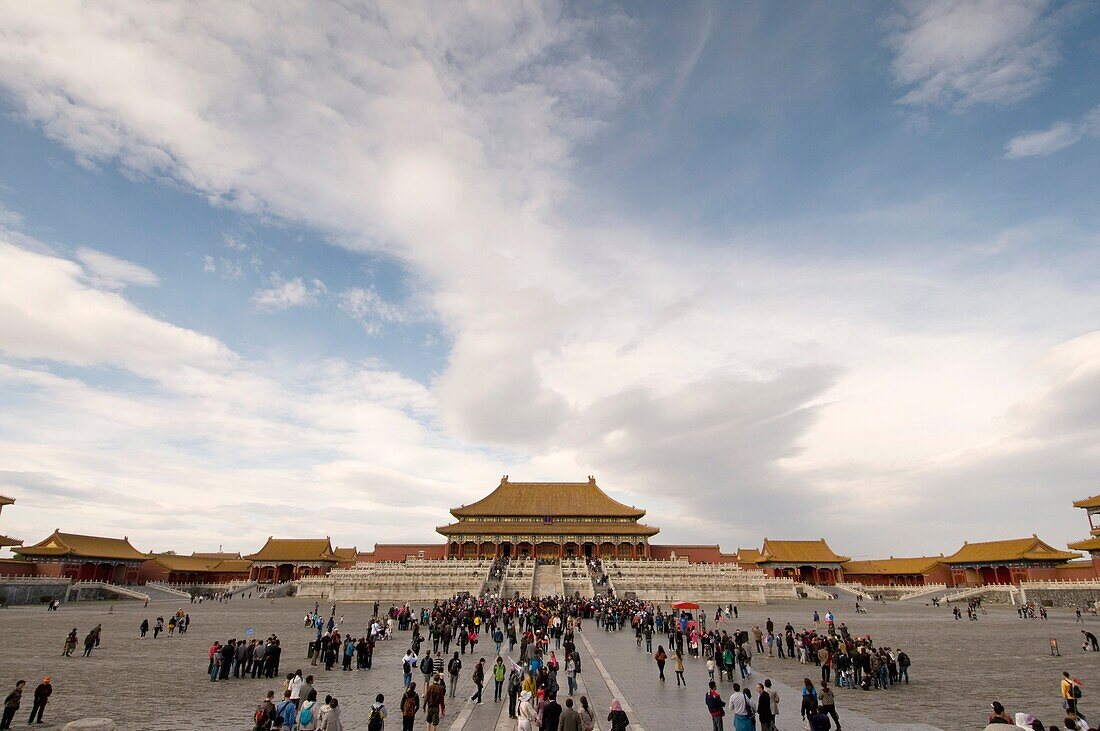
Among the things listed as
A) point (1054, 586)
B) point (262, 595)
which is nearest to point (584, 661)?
point (262, 595)

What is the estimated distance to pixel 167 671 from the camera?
18859 mm

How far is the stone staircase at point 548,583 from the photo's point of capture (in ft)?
145

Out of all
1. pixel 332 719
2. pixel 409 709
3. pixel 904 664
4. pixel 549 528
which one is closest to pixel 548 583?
pixel 549 528

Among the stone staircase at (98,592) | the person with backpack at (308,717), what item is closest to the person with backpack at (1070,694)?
the person with backpack at (308,717)

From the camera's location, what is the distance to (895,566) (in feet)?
240

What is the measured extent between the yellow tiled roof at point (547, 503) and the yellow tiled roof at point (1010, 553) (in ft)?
112

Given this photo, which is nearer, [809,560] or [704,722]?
[704,722]

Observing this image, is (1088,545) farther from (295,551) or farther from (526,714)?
(295,551)

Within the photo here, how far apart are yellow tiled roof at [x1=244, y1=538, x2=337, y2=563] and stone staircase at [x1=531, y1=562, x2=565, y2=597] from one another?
3357 centimetres

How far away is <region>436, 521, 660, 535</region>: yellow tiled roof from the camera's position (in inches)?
2586

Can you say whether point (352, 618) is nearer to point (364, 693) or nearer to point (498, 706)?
point (364, 693)

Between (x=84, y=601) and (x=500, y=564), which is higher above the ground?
(x=500, y=564)

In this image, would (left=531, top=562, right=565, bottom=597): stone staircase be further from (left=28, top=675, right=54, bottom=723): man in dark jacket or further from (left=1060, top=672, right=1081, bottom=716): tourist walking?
(left=1060, top=672, right=1081, bottom=716): tourist walking

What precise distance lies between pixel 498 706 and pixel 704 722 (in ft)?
16.1
